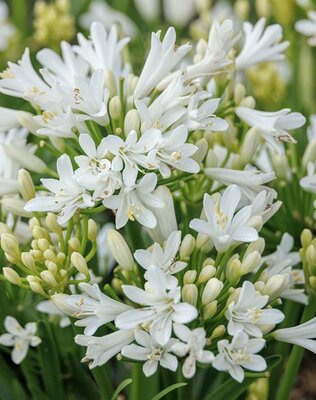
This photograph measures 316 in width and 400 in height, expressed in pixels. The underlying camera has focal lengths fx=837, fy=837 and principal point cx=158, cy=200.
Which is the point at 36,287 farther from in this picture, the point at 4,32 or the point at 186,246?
the point at 4,32

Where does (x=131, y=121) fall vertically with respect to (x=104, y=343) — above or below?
above

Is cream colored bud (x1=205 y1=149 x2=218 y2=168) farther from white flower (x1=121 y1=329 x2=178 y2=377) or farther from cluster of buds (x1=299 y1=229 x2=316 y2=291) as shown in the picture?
white flower (x1=121 y1=329 x2=178 y2=377)

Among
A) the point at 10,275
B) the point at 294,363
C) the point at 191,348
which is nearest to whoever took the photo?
the point at 191,348

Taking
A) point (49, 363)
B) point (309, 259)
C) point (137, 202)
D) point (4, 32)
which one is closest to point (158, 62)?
point (137, 202)

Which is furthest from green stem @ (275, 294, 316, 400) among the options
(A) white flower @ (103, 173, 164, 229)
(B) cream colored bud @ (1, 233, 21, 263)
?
(B) cream colored bud @ (1, 233, 21, 263)

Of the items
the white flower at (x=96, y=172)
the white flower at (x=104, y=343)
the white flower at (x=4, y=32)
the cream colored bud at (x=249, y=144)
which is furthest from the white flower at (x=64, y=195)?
the white flower at (x=4, y=32)

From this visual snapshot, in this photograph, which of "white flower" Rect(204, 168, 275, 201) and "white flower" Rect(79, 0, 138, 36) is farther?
"white flower" Rect(79, 0, 138, 36)
